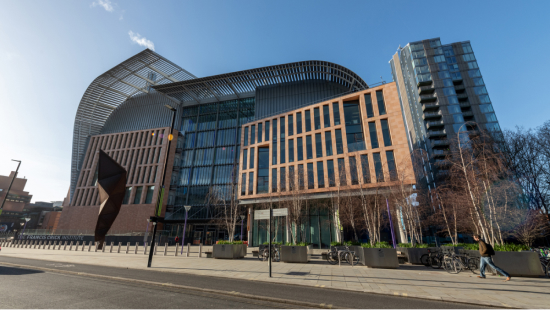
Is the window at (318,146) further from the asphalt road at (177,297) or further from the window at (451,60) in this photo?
the window at (451,60)

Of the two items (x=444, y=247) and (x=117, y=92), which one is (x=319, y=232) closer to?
(x=444, y=247)

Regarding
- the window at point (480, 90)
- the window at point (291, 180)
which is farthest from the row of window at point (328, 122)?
the window at point (480, 90)

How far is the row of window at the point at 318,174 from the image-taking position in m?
23.2

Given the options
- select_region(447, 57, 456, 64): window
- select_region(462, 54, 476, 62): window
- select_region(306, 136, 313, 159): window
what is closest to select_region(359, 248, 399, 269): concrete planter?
select_region(306, 136, 313, 159): window

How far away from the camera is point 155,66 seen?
47656 mm

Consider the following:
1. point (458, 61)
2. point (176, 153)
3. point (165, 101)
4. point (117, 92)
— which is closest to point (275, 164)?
point (176, 153)

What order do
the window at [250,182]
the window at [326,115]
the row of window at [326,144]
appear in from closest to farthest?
the row of window at [326,144]
the window at [326,115]
the window at [250,182]

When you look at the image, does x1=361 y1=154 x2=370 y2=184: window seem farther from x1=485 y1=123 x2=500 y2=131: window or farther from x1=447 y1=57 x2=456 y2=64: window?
x1=447 y1=57 x2=456 y2=64: window

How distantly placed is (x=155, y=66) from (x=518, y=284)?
56547 mm

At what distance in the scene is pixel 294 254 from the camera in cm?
1473

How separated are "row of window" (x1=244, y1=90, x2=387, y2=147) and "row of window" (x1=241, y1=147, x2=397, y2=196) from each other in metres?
2.50

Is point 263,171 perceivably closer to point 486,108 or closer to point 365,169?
point 365,169

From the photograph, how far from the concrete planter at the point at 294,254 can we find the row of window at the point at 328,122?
668 inches

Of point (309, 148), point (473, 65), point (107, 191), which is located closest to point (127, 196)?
point (107, 191)
